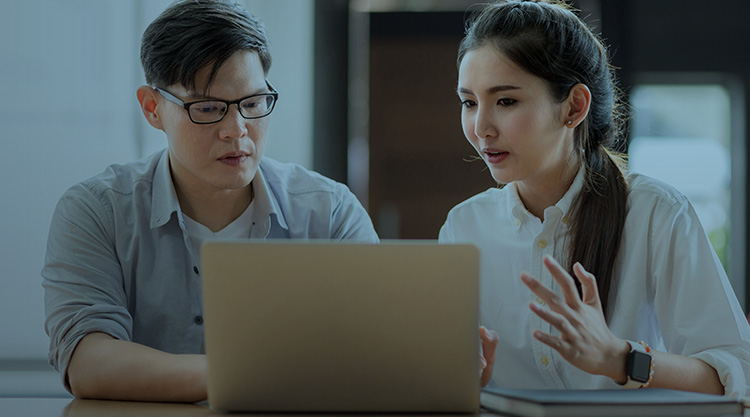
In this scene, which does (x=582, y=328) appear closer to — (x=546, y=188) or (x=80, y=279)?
(x=546, y=188)

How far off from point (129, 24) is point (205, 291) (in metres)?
1.90

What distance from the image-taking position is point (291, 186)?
5.69 feet

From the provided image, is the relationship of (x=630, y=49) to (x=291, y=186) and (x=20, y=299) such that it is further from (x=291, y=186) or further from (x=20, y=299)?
(x=20, y=299)

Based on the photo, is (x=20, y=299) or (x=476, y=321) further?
(x=20, y=299)

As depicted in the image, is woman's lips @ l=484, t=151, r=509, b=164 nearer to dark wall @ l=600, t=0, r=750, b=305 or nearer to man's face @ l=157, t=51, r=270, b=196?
man's face @ l=157, t=51, r=270, b=196

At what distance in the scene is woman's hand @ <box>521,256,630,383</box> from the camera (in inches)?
41.8

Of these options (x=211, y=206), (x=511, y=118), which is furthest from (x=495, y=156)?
(x=211, y=206)

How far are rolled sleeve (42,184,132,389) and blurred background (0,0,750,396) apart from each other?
3.10 feet

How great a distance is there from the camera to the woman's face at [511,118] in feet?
4.99

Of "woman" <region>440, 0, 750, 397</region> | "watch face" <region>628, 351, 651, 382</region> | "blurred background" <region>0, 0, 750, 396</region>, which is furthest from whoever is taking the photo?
"blurred background" <region>0, 0, 750, 396</region>

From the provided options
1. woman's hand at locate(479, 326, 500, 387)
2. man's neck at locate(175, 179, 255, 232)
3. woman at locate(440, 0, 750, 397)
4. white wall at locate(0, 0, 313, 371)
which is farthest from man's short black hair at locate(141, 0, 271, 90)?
white wall at locate(0, 0, 313, 371)

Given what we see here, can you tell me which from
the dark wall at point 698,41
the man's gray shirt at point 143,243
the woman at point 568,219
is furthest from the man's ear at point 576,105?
the dark wall at point 698,41

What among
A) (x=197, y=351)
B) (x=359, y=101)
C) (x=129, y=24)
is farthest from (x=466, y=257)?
(x=359, y=101)

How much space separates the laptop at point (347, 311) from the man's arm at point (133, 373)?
0.82 feet
